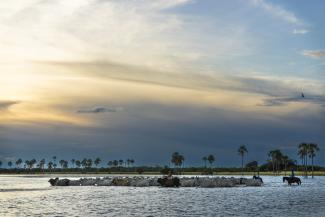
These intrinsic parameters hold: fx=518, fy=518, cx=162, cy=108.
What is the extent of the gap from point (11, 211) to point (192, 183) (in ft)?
222

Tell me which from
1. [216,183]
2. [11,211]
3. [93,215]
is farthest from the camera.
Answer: [216,183]

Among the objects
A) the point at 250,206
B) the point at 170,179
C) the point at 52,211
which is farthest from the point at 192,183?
the point at 52,211

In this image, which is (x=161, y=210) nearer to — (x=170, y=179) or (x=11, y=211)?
(x=11, y=211)

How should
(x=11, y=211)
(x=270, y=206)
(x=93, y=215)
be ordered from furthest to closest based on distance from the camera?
(x=270, y=206) → (x=11, y=211) → (x=93, y=215)

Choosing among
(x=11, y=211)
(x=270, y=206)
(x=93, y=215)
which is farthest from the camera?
(x=270, y=206)

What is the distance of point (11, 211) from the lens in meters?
49.8

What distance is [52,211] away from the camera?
50.0 metres

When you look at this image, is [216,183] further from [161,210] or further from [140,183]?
[161,210]

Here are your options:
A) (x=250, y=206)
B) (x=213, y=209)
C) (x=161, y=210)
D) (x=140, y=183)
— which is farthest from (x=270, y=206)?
(x=140, y=183)

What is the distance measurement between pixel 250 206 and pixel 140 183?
63456mm

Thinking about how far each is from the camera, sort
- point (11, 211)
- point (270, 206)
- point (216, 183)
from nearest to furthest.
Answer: point (11, 211)
point (270, 206)
point (216, 183)

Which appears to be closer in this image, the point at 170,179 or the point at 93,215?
the point at 93,215

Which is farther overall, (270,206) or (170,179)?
(170,179)

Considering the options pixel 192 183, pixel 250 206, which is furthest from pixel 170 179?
pixel 250 206
